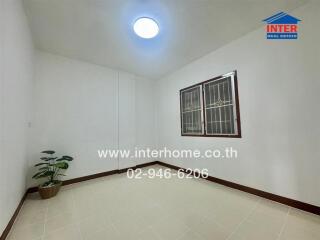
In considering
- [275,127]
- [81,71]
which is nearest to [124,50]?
[81,71]

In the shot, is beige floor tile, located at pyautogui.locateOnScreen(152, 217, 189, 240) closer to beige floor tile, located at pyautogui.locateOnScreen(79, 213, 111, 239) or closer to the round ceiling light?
beige floor tile, located at pyautogui.locateOnScreen(79, 213, 111, 239)

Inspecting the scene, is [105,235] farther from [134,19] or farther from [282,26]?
[282,26]

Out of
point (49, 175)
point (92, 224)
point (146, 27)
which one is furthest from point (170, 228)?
point (146, 27)

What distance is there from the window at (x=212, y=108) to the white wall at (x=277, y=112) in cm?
13

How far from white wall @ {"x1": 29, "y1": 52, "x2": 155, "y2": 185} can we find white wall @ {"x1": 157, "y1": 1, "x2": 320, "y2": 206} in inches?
94.4

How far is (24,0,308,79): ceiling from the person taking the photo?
1.87m

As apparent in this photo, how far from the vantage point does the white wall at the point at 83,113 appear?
9.12ft

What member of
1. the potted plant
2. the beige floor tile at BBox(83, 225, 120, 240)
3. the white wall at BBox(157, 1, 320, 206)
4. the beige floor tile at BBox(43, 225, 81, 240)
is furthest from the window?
the potted plant

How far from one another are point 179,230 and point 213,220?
1.54 ft

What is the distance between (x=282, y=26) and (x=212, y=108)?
5.49 ft

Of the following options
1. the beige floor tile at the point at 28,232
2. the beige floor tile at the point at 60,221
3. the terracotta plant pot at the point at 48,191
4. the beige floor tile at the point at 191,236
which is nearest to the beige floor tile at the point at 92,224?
the beige floor tile at the point at 60,221

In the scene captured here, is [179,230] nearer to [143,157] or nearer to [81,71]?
[143,157]

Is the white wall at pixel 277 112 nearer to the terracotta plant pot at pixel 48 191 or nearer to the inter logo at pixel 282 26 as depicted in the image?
the inter logo at pixel 282 26

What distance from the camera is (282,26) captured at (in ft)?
6.84
